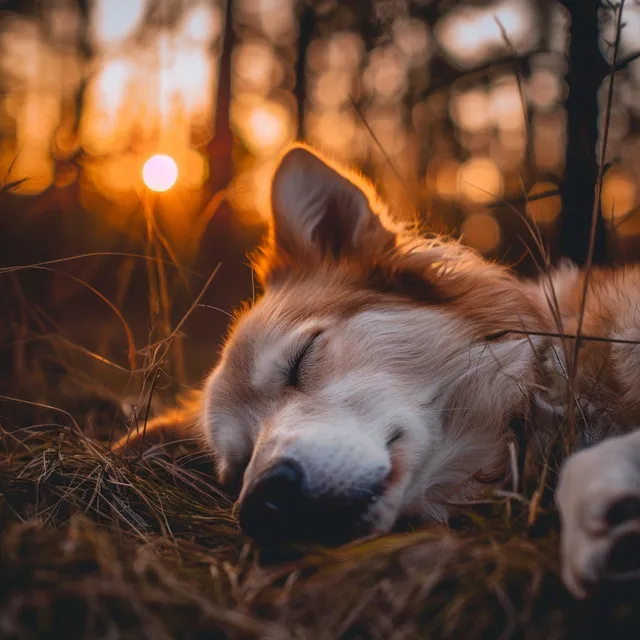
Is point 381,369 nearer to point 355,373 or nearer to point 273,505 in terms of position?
point 355,373

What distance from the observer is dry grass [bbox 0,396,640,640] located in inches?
39.2

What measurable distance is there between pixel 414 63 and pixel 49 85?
11.6 feet

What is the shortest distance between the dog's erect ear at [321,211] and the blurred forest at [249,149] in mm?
111

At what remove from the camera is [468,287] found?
2209mm

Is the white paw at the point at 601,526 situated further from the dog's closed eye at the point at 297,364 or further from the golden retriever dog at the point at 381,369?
the dog's closed eye at the point at 297,364

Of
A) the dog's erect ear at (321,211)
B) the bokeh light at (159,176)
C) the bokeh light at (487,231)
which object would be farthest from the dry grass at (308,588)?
the bokeh light at (487,231)

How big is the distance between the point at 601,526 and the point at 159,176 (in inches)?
86.0

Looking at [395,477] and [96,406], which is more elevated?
[395,477]

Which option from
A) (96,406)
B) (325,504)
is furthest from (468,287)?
(96,406)

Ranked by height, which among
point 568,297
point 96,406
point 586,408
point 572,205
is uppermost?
point 572,205

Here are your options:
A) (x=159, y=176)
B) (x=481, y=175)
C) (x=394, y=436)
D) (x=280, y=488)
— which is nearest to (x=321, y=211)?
(x=159, y=176)

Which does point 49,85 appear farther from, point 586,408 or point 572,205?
point 586,408

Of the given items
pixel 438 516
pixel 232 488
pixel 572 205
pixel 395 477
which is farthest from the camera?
pixel 572 205

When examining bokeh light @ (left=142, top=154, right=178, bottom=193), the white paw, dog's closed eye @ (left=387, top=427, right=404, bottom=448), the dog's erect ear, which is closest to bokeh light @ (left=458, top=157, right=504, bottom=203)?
the dog's erect ear
